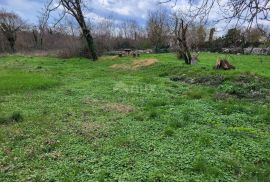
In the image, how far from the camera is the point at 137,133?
8.53m

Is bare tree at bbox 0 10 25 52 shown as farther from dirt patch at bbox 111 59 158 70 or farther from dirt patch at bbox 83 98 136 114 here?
dirt patch at bbox 83 98 136 114

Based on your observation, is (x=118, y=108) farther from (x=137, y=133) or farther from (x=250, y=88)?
(x=250, y=88)

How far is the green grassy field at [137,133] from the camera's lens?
6430 mm

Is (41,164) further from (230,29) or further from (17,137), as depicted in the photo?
(230,29)

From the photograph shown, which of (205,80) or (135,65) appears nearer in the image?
(205,80)

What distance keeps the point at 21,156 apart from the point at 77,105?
4.86m

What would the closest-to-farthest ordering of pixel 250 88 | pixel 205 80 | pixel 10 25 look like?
1. pixel 250 88
2. pixel 205 80
3. pixel 10 25

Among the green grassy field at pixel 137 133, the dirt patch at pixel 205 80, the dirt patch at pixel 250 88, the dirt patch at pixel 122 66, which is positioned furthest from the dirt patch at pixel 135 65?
the dirt patch at pixel 250 88

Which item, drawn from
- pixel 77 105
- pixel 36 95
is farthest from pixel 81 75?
pixel 77 105

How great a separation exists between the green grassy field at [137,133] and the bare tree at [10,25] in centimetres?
5716

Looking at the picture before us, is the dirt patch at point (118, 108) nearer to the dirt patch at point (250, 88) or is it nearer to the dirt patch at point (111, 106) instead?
the dirt patch at point (111, 106)

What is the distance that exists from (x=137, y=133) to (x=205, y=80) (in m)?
9.48

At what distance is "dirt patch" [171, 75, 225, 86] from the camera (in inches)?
647

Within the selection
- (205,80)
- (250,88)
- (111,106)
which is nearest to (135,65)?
(205,80)
